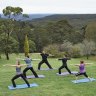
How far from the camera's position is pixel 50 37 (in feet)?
271

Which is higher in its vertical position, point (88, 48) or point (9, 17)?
point (9, 17)

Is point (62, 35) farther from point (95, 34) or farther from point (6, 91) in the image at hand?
point (6, 91)

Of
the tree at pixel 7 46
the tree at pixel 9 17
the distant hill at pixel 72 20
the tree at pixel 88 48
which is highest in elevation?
the tree at pixel 9 17

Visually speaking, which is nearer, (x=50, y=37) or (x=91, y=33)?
(x=91, y=33)

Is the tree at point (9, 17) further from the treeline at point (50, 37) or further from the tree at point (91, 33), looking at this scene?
the tree at point (91, 33)

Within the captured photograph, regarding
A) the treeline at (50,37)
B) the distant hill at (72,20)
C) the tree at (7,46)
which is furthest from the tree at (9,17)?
the distant hill at (72,20)

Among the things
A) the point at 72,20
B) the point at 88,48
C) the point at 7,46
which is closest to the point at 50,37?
Result: the point at 88,48

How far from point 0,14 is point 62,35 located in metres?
33.6

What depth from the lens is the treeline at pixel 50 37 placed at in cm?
4919

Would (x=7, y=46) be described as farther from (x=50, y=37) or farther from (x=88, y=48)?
(x=50, y=37)

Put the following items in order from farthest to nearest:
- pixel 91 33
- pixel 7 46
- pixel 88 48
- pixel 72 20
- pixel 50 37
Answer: pixel 72 20, pixel 50 37, pixel 91 33, pixel 88 48, pixel 7 46

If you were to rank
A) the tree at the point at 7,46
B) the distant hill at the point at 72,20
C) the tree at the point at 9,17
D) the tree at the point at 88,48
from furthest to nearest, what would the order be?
the distant hill at the point at 72,20 → the tree at the point at 88,48 → the tree at the point at 9,17 → the tree at the point at 7,46

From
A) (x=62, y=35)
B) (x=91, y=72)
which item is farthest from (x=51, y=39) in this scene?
(x=91, y=72)

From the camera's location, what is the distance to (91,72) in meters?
25.9
